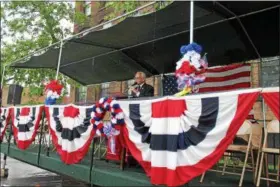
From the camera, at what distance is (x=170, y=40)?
7867mm

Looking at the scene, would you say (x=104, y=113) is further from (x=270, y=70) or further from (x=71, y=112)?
(x=270, y=70)

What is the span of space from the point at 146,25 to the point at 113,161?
255cm

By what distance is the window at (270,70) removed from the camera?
656 centimetres

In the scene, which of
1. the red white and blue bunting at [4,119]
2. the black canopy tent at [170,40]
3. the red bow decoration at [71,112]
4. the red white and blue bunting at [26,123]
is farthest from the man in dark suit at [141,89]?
the red white and blue bunting at [4,119]

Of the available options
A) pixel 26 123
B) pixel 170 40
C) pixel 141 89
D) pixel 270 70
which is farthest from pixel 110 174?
pixel 270 70

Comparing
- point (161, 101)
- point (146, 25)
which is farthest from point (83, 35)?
point (161, 101)

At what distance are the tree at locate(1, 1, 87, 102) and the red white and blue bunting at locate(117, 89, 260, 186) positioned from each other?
1162cm

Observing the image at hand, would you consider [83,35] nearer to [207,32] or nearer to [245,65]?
[207,32]

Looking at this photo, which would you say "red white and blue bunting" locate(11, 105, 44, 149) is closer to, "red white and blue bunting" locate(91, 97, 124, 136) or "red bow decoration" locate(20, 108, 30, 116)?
"red bow decoration" locate(20, 108, 30, 116)

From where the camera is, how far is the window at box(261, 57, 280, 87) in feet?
21.5

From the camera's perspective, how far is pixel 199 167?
399 centimetres

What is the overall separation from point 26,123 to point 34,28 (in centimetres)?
915

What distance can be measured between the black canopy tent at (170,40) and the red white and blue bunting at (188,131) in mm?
1746

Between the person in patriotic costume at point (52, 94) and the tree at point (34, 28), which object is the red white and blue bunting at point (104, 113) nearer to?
the person in patriotic costume at point (52, 94)
